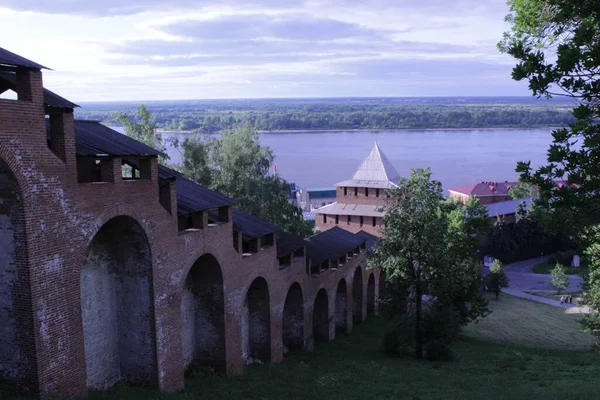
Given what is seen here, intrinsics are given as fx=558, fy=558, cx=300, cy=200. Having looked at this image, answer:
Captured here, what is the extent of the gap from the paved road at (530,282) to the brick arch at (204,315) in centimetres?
2540

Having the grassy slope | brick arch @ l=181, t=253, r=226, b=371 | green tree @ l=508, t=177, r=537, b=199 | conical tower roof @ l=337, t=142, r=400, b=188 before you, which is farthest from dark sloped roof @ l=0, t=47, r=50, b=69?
green tree @ l=508, t=177, r=537, b=199

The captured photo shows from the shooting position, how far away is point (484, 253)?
4934cm

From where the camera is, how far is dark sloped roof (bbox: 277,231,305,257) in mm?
18359

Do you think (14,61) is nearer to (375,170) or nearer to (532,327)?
(532,327)

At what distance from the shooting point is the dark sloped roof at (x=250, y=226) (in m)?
16.3

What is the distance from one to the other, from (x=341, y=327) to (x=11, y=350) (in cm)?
1629

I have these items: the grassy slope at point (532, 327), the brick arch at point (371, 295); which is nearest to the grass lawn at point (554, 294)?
the grassy slope at point (532, 327)

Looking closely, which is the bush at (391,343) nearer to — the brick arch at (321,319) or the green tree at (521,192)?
the brick arch at (321,319)

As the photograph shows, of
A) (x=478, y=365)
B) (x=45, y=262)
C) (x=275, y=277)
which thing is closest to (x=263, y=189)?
(x=275, y=277)

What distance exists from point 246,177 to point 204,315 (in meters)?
15.9

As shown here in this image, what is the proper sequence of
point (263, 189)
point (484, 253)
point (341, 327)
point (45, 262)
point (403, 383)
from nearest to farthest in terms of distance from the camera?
1. point (45, 262)
2. point (403, 383)
3. point (341, 327)
4. point (263, 189)
5. point (484, 253)

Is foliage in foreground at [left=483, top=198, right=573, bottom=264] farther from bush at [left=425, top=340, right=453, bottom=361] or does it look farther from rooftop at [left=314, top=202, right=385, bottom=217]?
bush at [left=425, top=340, right=453, bottom=361]

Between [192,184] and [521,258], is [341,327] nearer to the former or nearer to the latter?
[192,184]

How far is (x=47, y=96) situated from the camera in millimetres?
9906
